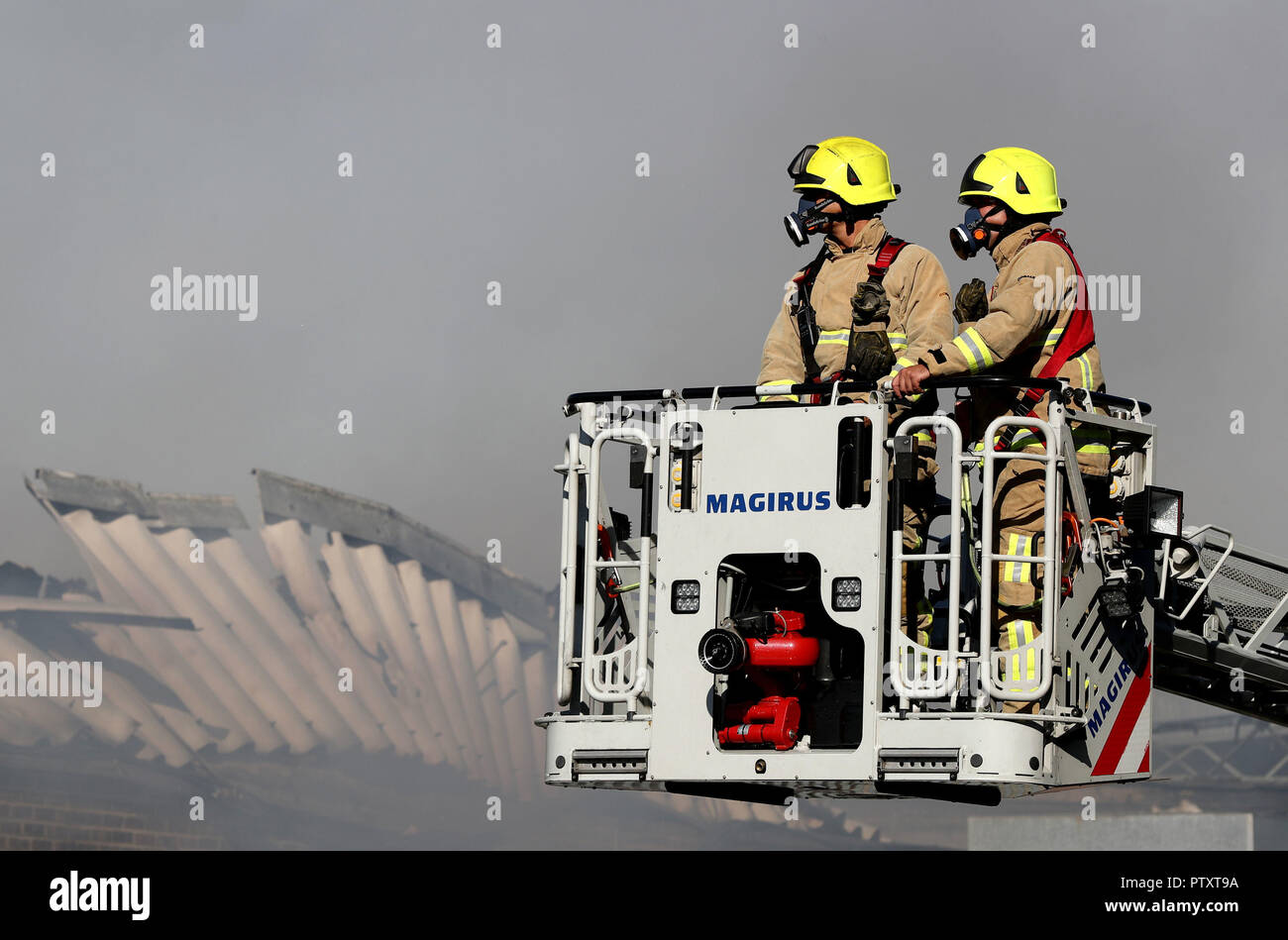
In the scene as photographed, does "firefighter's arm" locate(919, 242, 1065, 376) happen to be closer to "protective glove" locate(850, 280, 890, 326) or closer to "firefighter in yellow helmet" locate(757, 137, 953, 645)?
"firefighter in yellow helmet" locate(757, 137, 953, 645)

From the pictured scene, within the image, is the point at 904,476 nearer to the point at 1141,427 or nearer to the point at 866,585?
the point at 866,585

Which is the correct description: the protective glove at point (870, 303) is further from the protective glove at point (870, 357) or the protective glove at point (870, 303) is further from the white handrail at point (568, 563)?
the white handrail at point (568, 563)

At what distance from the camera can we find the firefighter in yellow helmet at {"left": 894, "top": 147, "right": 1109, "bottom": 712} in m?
10.2

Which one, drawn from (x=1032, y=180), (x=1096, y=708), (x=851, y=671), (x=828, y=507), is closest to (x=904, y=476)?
(x=828, y=507)

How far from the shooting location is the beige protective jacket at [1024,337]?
10.5m

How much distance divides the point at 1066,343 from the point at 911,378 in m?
1.24

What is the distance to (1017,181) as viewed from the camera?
11336 mm

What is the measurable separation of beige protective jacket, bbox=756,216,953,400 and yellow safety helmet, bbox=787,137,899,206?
0.19 metres

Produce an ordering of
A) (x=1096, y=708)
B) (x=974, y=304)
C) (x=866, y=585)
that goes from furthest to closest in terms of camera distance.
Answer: (x=974, y=304) → (x=1096, y=708) → (x=866, y=585)

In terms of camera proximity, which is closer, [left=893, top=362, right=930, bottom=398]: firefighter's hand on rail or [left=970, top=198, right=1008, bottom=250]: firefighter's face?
[left=893, top=362, right=930, bottom=398]: firefighter's hand on rail

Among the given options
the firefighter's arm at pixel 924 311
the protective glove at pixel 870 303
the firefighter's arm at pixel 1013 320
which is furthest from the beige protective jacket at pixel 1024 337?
the protective glove at pixel 870 303

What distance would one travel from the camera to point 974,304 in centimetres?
1154

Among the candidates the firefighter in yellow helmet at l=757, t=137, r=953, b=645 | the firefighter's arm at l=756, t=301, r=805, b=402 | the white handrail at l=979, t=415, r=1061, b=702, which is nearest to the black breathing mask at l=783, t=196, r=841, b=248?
the firefighter in yellow helmet at l=757, t=137, r=953, b=645
